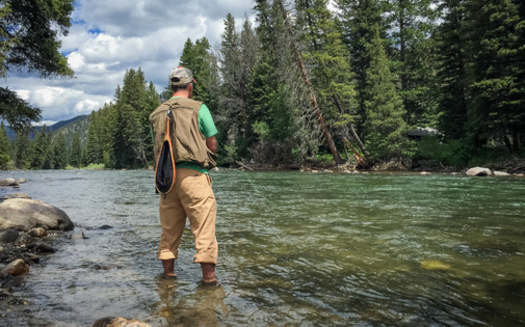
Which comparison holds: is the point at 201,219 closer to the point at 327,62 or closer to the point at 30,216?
the point at 30,216

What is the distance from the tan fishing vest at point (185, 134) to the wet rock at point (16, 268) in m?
2.02

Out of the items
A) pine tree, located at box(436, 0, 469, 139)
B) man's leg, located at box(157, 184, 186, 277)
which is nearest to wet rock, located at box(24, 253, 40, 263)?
man's leg, located at box(157, 184, 186, 277)

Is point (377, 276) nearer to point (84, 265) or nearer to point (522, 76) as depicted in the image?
point (84, 265)

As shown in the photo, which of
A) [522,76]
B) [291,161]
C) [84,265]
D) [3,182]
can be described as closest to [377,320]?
[84,265]

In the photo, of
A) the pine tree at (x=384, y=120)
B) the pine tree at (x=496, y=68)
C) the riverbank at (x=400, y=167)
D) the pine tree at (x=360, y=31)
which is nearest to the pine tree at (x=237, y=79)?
the riverbank at (x=400, y=167)

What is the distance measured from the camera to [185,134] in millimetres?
3531

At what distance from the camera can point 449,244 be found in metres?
5.03

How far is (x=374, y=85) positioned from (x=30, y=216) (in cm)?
2594

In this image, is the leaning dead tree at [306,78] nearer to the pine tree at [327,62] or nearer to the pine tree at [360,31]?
the pine tree at [327,62]

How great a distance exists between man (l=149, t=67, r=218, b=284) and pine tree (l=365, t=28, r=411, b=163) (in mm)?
25044

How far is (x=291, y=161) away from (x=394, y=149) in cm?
1093

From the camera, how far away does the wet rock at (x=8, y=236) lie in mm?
5547

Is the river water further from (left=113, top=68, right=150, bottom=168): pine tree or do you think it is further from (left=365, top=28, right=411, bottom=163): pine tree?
(left=113, top=68, right=150, bottom=168): pine tree

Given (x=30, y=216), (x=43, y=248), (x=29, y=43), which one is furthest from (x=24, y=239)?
(x=29, y=43)
